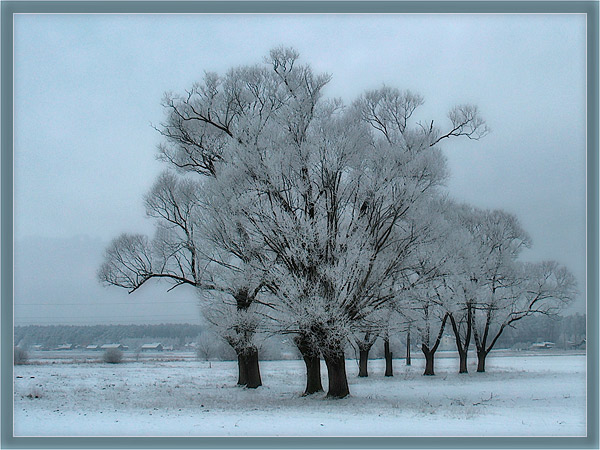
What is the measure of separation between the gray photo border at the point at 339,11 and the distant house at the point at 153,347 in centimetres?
6577

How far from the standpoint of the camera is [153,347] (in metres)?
77.8

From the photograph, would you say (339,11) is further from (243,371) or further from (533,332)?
(533,332)

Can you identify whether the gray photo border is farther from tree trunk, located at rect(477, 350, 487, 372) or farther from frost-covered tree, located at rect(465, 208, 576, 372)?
tree trunk, located at rect(477, 350, 487, 372)

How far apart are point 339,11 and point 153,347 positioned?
7299 cm

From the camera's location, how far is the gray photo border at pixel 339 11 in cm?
1108

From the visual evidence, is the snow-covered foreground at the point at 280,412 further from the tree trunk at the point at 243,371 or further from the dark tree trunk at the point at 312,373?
the tree trunk at the point at 243,371

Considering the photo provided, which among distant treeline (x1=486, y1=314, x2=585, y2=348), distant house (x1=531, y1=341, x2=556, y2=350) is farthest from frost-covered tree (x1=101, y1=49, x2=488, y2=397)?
distant house (x1=531, y1=341, x2=556, y2=350)

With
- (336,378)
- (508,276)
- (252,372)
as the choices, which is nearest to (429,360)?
(508,276)

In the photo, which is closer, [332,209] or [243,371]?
[332,209]

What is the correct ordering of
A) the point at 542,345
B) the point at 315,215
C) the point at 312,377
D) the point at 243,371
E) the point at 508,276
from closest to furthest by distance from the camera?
the point at 315,215 → the point at 312,377 → the point at 243,371 → the point at 508,276 → the point at 542,345

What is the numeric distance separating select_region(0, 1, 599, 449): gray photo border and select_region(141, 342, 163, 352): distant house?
216ft

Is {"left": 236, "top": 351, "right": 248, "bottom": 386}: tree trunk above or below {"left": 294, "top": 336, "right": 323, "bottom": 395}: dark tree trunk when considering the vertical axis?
below

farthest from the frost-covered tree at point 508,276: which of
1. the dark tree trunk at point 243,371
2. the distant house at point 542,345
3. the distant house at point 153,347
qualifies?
the distant house at point 153,347

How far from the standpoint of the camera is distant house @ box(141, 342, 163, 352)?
247ft
